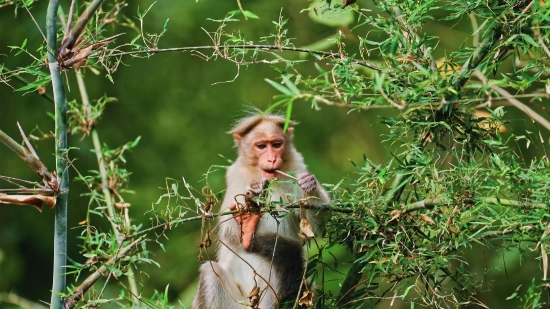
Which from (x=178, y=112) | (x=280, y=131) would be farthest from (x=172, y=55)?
(x=280, y=131)

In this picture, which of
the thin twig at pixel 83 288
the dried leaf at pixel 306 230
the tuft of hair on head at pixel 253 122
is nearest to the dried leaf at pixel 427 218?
the dried leaf at pixel 306 230

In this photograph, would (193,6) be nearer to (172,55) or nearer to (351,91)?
(172,55)

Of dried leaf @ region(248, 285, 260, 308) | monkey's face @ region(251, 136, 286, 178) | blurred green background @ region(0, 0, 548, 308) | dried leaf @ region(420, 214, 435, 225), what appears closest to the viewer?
dried leaf @ region(420, 214, 435, 225)

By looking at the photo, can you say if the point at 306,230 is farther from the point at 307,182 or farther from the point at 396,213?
the point at 307,182

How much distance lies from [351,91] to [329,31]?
6.05 metres

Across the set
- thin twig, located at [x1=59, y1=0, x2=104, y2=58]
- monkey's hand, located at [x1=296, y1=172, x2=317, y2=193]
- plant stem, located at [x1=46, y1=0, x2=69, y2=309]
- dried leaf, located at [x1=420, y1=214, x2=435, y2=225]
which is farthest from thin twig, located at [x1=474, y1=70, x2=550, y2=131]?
plant stem, located at [x1=46, y1=0, x2=69, y2=309]

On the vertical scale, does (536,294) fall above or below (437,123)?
below

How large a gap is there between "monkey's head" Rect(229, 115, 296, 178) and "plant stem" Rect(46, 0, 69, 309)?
195 cm

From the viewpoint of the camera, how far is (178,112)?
31.7 ft

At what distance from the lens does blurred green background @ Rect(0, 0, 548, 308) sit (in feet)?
28.5

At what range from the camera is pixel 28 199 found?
3.24 metres

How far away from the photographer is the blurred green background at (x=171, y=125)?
8.67 metres

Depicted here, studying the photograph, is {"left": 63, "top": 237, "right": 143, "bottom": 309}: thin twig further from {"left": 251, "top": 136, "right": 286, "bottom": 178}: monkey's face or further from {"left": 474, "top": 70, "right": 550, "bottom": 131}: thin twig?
{"left": 251, "top": 136, "right": 286, "bottom": 178}: monkey's face

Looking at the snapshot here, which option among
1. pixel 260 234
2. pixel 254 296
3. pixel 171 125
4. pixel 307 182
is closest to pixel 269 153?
pixel 260 234
